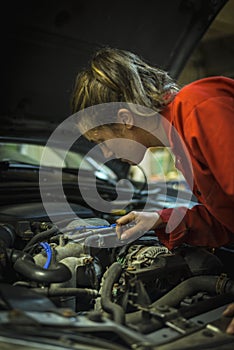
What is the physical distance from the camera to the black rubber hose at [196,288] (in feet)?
4.46

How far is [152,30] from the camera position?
7.89ft

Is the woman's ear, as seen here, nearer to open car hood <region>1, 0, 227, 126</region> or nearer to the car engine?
the car engine

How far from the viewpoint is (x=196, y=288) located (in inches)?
55.6

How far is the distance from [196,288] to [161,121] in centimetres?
48

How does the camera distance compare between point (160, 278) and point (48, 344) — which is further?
point (160, 278)

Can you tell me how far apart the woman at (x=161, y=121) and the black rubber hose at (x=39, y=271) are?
0.80 feet

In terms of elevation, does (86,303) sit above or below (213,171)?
below

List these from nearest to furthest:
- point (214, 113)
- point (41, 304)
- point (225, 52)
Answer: point (41, 304) < point (214, 113) < point (225, 52)

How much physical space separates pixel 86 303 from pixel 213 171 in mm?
540

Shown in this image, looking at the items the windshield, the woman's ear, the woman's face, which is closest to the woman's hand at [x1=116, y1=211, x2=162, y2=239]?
the woman's face

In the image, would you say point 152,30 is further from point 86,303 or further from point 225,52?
point 86,303

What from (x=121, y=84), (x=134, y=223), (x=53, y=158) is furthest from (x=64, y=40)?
(x=134, y=223)

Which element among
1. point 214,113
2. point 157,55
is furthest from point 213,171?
point 157,55

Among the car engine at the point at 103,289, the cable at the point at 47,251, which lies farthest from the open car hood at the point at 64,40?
the cable at the point at 47,251
